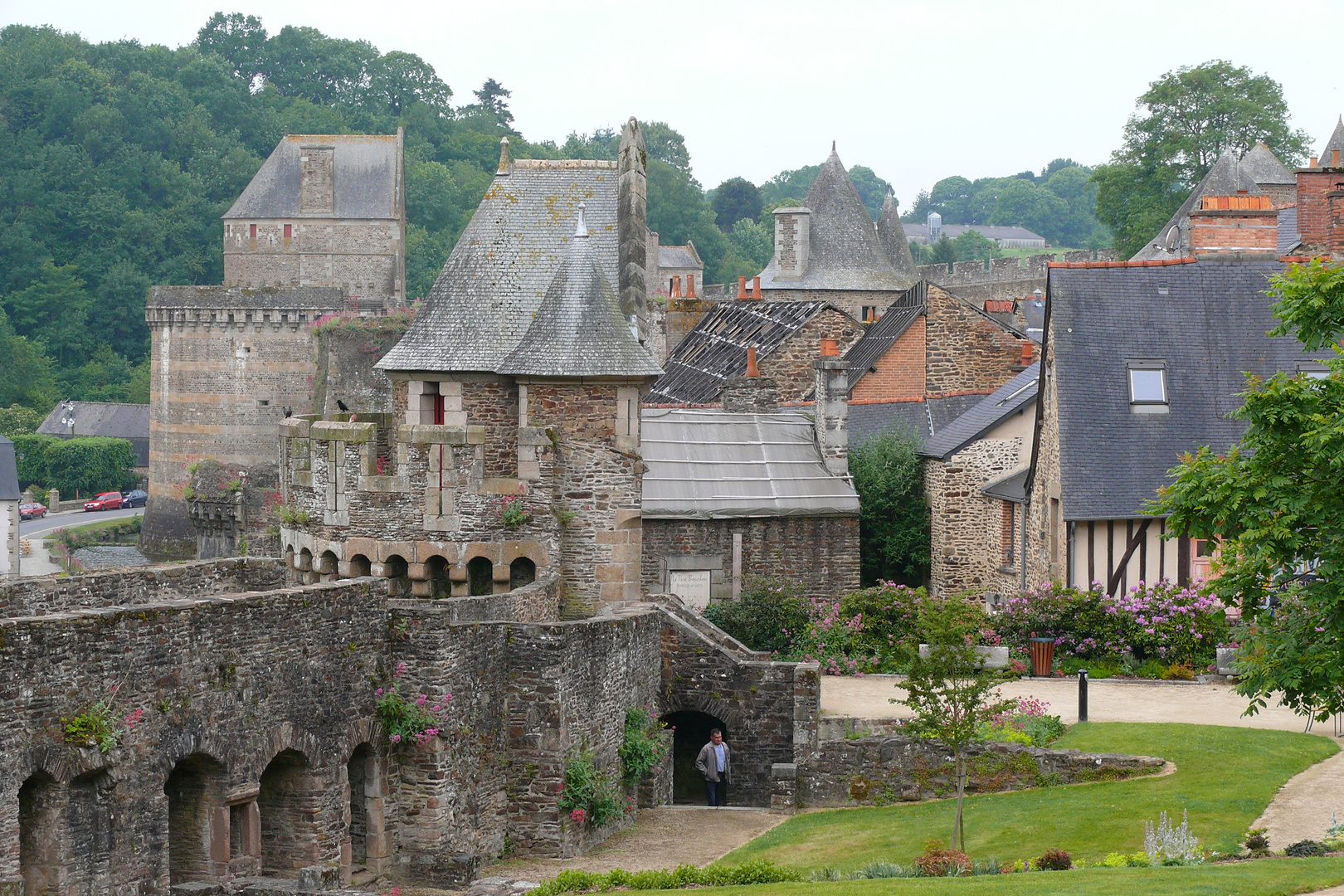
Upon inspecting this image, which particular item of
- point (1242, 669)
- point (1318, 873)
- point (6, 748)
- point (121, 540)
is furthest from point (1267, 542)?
point (121, 540)

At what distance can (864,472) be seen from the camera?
28719mm

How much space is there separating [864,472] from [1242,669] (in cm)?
1567

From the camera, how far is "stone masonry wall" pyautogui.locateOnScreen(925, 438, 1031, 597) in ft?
91.0

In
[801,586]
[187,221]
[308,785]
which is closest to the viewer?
[308,785]

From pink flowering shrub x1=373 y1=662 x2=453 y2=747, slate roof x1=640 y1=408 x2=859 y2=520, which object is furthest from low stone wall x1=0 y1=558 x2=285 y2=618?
slate roof x1=640 y1=408 x2=859 y2=520

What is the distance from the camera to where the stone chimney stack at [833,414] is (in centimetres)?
2852

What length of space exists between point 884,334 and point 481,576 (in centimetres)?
1752

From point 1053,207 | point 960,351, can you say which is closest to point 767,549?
point 960,351

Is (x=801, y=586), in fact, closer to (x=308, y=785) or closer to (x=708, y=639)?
(x=708, y=639)

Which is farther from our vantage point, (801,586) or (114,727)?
(801,586)

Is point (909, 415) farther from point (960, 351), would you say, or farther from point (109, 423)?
point (109, 423)

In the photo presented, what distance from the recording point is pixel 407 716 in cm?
1702

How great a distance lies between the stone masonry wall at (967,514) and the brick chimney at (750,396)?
3.62 meters

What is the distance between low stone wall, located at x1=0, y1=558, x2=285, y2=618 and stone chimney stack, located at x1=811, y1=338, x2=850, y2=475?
37.1 feet
